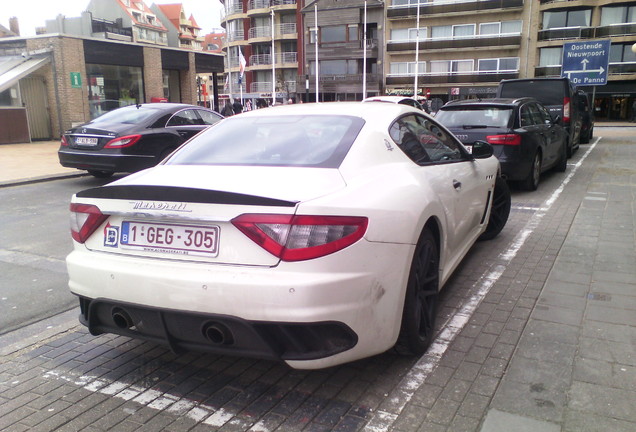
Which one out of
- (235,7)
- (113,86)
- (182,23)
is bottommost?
(113,86)

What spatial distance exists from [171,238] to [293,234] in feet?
2.18

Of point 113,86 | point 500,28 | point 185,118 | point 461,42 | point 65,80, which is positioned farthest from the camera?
point 461,42

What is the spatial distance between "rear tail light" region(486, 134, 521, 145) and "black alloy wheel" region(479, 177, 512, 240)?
2725 mm

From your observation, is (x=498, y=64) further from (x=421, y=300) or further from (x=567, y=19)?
(x=421, y=300)

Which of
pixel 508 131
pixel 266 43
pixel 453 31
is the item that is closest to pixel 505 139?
pixel 508 131

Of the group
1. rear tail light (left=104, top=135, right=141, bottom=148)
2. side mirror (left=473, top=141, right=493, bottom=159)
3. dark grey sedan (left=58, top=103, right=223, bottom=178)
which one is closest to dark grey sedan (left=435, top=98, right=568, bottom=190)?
side mirror (left=473, top=141, right=493, bottom=159)

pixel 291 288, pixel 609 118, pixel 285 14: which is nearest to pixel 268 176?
pixel 291 288

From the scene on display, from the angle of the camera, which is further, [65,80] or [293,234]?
[65,80]

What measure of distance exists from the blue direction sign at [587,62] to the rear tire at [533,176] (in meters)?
16.5

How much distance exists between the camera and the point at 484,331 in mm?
3631

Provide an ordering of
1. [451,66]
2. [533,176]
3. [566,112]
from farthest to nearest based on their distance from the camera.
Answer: [451,66] < [566,112] < [533,176]

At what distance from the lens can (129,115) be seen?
1020cm

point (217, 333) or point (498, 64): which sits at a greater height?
point (498, 64)

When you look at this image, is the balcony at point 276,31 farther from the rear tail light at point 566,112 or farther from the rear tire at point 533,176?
the rear tire at point 533,176
